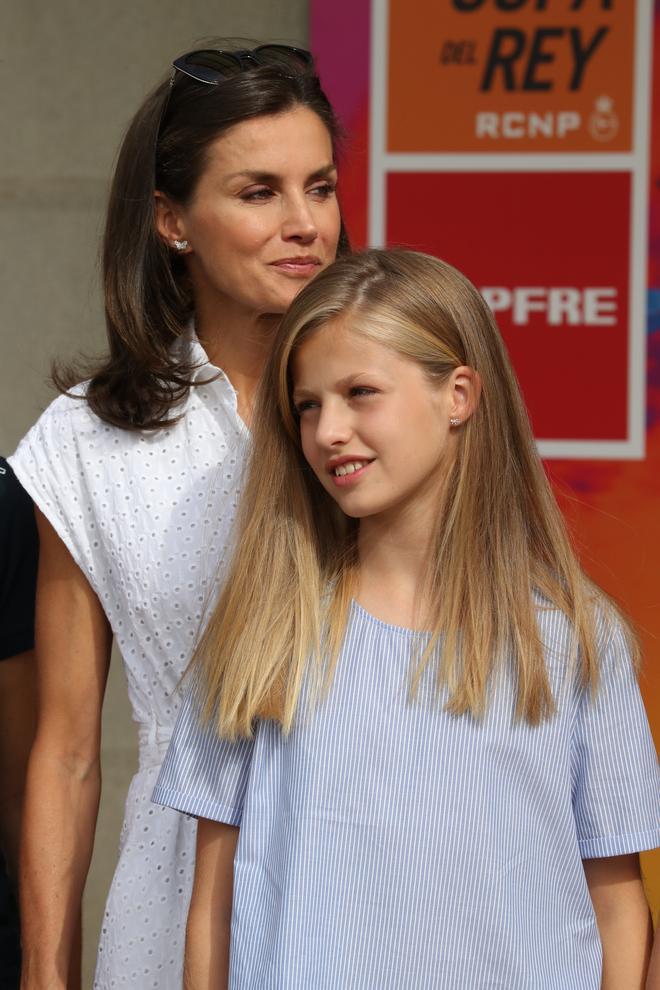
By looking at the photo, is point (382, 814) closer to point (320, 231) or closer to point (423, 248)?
point (320, 231)

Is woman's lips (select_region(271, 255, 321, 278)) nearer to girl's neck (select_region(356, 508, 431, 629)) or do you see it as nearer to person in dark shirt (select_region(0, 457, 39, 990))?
girl's neck (select_region(356, 508, 431, 629))

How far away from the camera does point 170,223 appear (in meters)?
2.01

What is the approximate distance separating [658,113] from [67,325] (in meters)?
1.40

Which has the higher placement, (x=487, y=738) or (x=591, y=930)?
(x=487, y=738)

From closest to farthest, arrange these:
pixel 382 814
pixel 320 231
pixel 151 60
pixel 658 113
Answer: pixel 382 814 → pixel 320 231 → pixel 658 113 → pixel 151 60

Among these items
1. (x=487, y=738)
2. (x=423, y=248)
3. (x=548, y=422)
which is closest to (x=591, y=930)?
(x=487, y=738)

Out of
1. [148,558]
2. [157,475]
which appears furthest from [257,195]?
[148,558]

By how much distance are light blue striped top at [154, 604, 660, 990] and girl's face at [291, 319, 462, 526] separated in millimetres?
169

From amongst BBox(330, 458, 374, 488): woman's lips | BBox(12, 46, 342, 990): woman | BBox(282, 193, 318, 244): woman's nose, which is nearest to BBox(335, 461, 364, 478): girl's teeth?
BBox(330, 458, 374, 488): woman's lips

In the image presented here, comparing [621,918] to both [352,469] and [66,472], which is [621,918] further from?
[66,472]

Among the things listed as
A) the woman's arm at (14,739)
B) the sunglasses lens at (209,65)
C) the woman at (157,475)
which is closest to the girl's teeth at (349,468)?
the woman at (157,475)

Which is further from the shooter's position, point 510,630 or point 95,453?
point 95,453

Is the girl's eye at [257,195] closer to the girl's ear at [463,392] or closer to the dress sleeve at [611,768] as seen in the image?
the girl's ear at [463,392]

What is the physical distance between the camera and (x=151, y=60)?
3262 mm
